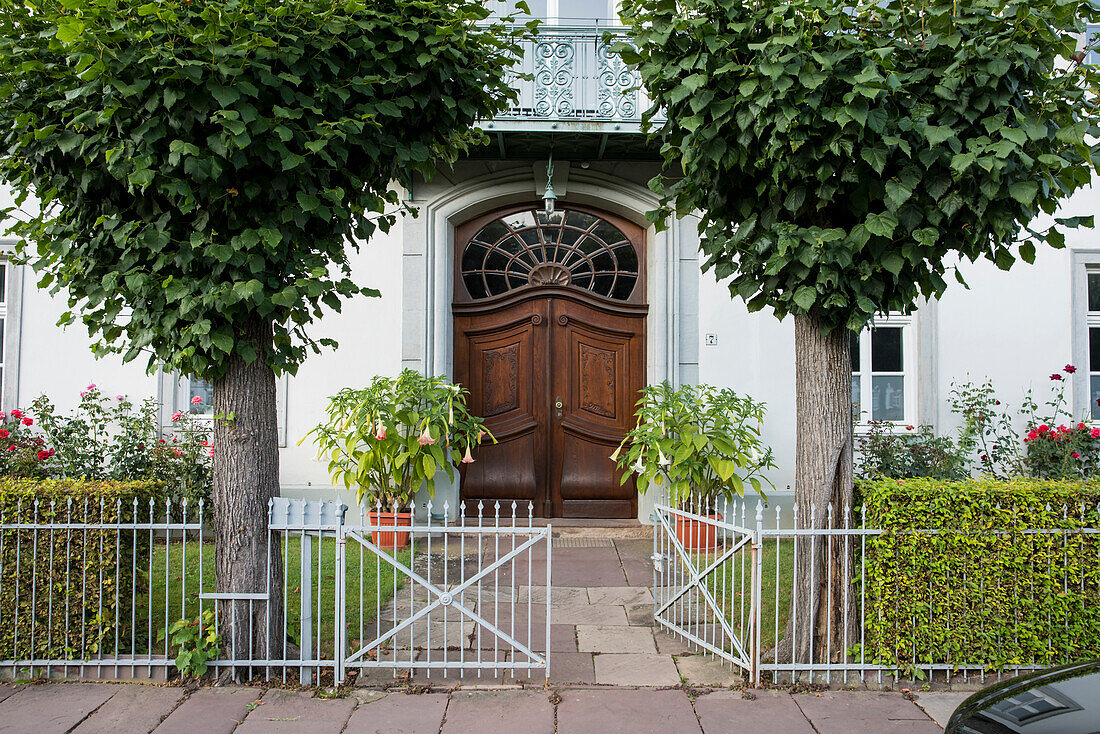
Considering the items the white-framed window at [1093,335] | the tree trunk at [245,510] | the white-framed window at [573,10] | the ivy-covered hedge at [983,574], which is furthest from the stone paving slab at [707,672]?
the white-framed window at [573,10]

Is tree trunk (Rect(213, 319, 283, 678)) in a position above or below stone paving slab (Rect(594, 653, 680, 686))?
above

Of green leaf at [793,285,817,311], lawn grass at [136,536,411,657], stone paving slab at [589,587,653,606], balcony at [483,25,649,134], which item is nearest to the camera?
green leaf at [793,285,817,311]

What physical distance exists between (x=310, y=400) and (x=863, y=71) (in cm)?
592

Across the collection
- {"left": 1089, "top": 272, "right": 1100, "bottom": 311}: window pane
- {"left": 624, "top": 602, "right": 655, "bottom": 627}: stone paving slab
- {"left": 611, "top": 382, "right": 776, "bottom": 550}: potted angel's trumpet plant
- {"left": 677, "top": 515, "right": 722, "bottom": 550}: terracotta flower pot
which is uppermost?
{"left": 1089, "top": 272, "right": 1100, "bottom": 311}: window pane

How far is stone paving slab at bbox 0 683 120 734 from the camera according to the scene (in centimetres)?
346

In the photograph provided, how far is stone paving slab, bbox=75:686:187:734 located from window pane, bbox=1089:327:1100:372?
8553 millimetres

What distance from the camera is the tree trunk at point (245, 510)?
3.99 metres

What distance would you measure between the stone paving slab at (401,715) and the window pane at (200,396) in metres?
5.05

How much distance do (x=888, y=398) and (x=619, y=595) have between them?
3989 mm

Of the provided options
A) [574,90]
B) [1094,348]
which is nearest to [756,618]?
[574,90]

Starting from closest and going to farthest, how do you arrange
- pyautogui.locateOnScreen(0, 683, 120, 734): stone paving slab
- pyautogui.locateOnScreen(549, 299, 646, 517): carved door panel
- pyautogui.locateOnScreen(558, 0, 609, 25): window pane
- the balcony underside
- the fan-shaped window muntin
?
pyautogui.locateOnScreen(0, 683, 120, 734): stone paving slab < the balcony underside < pyautogui.locateOnScreen(558, 0, 609, 25): window pane < pyautogui.locateOnScreen(549, 299, 646, 517): carved door panel < the fan-shaped window muntin

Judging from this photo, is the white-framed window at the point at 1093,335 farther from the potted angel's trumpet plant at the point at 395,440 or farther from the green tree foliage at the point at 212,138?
the green tree foliage at the point at 212,138

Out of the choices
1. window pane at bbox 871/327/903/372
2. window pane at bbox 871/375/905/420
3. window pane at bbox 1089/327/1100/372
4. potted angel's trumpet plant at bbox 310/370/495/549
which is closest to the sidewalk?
potted angel's trumpet plant at bbox 310/370/495/549

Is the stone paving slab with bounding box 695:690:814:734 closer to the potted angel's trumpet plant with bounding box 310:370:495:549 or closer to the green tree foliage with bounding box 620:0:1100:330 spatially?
the green tree foliage with bounding box 620:0:1100:330
